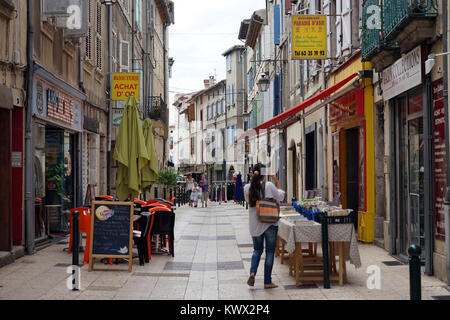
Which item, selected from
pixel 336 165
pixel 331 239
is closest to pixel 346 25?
pixel 336 165

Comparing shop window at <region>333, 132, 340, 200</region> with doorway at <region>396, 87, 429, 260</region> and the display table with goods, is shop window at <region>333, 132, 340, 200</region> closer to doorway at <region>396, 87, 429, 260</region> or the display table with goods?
doorway at <region>396, 87, 429, 260</region>

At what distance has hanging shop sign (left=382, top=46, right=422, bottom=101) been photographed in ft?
30.1

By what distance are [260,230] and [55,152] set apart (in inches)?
302

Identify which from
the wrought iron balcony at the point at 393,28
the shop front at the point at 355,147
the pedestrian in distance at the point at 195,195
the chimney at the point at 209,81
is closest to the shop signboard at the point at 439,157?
the wrought iron balcony at the point at 393,28

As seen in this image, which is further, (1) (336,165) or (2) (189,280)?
(1) (336,165)

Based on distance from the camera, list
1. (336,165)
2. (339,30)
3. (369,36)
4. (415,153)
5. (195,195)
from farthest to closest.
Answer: (195,195) → (336,165) → (339,30) → (369,36) → (415,153)

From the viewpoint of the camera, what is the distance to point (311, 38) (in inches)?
579

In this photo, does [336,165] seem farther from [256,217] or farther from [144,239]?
[256,217]

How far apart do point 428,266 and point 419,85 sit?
8.97 feet

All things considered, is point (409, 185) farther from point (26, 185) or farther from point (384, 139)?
point (26, 185)

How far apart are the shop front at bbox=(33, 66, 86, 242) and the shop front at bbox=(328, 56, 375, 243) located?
19.7 ft

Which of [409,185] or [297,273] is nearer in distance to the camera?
[297,273]

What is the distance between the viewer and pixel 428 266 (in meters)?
8.67
